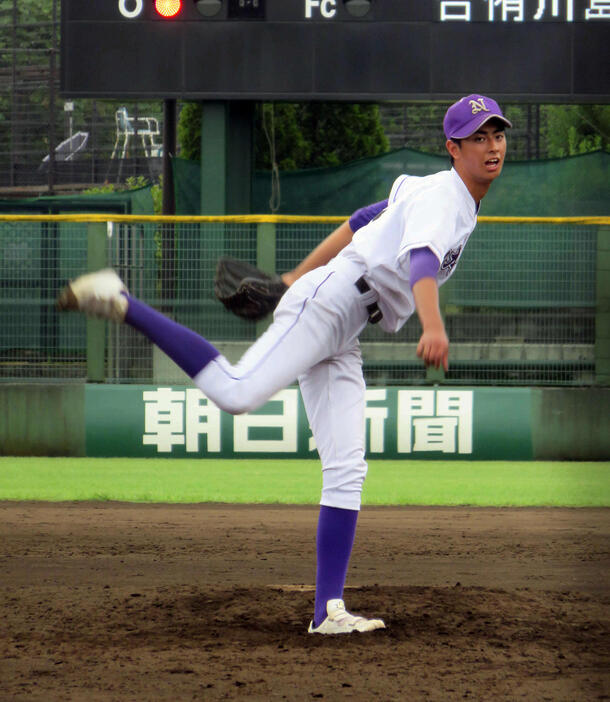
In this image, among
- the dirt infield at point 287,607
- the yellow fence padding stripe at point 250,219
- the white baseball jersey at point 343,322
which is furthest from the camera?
the yellow fence padding stripe at point 250,219

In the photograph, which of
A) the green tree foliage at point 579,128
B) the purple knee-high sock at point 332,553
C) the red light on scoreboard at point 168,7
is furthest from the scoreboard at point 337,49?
the green tree foliage at point 579,128

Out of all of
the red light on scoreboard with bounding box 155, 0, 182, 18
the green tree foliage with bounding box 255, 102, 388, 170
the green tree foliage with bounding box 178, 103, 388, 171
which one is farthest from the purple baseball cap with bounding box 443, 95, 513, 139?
the green tree foliage with bounding box 255, 102, 388, 170

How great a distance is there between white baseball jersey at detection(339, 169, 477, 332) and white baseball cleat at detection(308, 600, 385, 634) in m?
1.01

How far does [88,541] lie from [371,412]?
390cm

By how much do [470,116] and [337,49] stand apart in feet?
21.0

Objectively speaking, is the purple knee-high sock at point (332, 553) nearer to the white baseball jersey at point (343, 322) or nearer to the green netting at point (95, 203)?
the white baseball jersey at point (343, 322)

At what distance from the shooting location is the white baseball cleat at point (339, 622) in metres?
3.93

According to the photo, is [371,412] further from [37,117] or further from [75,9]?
[37,117]

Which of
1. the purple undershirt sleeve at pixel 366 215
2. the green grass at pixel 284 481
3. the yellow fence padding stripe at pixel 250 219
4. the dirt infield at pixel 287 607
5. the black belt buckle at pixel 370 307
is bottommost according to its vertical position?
the green grass at pixel 284 481

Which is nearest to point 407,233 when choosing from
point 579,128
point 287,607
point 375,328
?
point 287,607

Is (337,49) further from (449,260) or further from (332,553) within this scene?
(332,553)

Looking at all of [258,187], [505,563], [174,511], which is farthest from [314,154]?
[505,563]

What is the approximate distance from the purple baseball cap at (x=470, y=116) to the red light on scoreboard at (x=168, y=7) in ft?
21.8

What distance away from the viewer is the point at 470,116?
3.79 metres
